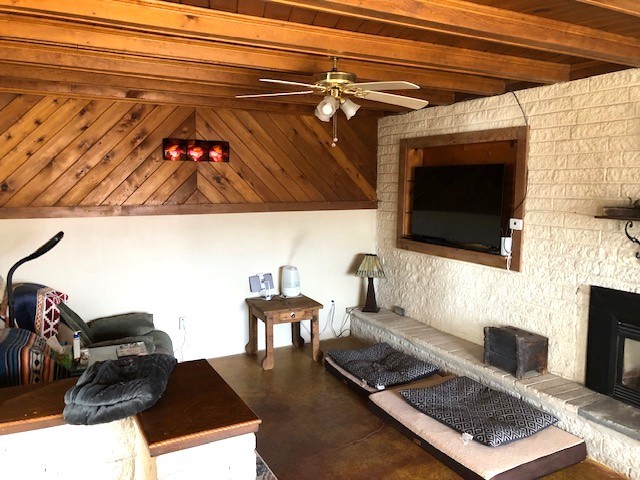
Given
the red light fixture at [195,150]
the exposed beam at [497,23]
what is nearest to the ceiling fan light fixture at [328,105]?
the exposed beam at [497,23]

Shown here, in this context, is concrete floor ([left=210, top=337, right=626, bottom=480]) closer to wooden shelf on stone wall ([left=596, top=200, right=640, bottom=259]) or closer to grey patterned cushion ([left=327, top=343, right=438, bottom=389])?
grey patterned cushion ([left=327, top=343, right=438, bottom=389])

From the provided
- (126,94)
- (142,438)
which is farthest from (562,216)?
(126,94)

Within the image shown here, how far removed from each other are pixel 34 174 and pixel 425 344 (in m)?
3.69

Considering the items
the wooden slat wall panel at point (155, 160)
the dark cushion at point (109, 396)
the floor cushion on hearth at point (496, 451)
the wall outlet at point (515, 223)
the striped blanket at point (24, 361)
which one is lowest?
the floor cushion on hearth at point (496, 451)

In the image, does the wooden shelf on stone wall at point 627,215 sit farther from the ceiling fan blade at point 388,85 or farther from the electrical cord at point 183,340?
the electrical cord at point 183,340

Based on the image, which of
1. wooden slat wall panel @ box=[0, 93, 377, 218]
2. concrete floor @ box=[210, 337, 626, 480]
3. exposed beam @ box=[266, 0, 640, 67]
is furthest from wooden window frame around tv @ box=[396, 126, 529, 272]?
concrete floor @ box=[210, 337, 626, 480]

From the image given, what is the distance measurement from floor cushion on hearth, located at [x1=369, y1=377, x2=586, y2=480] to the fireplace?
460 mm

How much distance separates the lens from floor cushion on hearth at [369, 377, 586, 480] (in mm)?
2977

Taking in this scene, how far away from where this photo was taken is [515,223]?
4.07 meters

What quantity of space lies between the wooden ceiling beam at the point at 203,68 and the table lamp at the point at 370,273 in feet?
7.17

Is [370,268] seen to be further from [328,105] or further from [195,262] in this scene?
[328,105]

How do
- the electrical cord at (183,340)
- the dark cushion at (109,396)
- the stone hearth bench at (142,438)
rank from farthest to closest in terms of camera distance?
1. the electrical cord at (183,340)
2. the dark cushion at (109,396)
3. the stone hearth bench at (142,438)

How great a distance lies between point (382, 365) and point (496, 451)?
59.9 inches

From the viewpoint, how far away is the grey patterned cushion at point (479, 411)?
3242 millimetres
